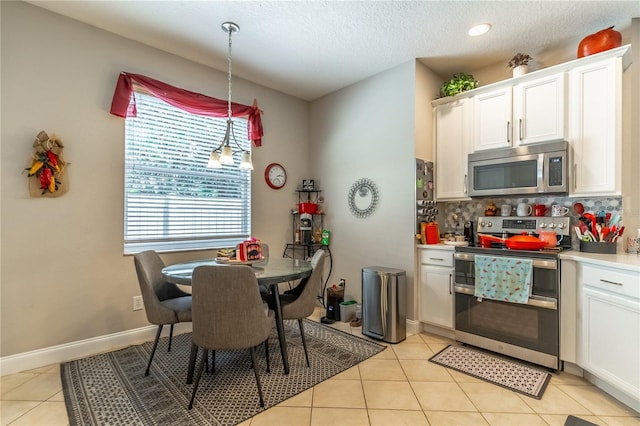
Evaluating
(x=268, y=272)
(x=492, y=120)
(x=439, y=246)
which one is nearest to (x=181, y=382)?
(x=268, y=272)

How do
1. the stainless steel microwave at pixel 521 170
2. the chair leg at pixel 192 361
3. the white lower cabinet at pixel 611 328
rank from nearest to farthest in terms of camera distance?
the white lower cabinet at pixel 611 328 < the chair leg at pixel 192 361 < the stainless steel microwave at pixel 521 170

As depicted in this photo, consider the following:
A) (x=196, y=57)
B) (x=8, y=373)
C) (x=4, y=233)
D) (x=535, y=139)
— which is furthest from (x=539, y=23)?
(x=8, y=373)

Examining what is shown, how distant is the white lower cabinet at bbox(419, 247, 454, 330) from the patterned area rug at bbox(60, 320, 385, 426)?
0.64 m

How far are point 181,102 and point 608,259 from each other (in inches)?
144

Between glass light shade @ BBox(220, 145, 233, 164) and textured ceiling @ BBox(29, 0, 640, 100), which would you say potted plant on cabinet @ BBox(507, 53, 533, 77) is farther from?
glass light shade @ BBox(220, 145, 233, 164)

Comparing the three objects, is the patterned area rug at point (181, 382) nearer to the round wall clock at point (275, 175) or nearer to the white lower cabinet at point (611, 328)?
the white lower cabinet at point (611, 328)

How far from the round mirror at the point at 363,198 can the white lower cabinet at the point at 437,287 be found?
0.77 metres

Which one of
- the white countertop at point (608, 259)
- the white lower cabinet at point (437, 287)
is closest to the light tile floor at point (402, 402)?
the white lower cabinet at point (437, 287)

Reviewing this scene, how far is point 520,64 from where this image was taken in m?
2.72

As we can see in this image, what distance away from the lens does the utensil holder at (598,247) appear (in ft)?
7.29

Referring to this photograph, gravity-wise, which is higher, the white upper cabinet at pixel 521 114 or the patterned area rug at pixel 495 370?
the white upper cabinet at pixel 521 114

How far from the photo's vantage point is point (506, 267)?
7.91ft

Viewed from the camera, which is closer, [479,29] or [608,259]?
[608,259]

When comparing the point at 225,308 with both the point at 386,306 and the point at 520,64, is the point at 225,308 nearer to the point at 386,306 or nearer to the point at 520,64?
the point at 386,306
